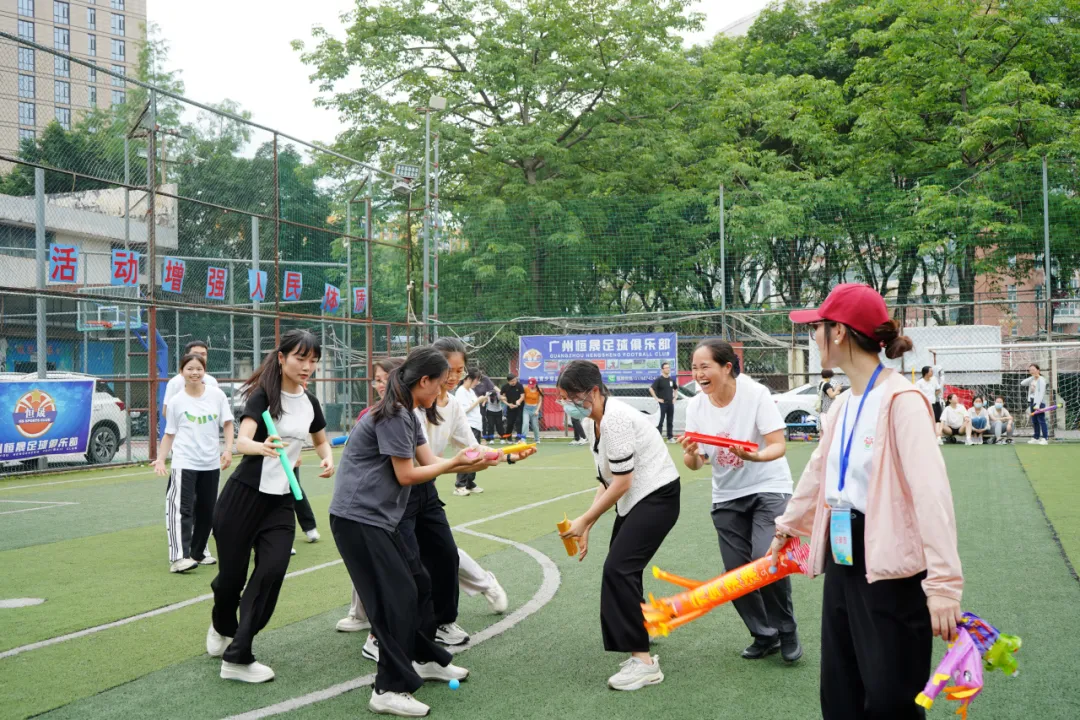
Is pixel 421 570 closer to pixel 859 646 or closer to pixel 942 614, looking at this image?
pixel 859 646

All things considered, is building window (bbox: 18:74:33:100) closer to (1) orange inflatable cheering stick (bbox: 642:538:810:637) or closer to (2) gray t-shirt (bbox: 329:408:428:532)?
(2) gray t-shirt (bbox: 329:408:428:532)

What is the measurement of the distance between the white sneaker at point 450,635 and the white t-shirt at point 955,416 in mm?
17684

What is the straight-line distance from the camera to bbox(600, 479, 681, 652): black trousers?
4.73m

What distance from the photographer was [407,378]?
4477 millimetres

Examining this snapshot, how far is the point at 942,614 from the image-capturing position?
8.85 feet

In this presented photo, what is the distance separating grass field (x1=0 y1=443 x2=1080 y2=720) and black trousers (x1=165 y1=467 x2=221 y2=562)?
30 centimetres

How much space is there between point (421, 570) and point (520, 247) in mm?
21037

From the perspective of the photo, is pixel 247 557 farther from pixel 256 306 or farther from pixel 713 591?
pixel 256 306

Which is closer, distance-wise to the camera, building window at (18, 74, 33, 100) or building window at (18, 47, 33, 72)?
building window at (18, 47, 33, 72)

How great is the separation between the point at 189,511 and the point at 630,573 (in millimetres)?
4612

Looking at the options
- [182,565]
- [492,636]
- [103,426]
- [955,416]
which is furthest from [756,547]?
[955,416]

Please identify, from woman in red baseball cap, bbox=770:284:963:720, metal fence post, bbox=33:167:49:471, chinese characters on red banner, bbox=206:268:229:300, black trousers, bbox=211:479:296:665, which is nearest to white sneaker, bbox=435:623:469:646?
black trousers, bbox=211:479:296:665

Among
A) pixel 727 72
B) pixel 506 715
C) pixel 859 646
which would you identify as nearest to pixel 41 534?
pixel 506 715

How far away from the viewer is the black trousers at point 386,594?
170 inches
